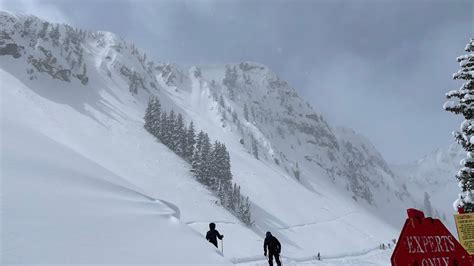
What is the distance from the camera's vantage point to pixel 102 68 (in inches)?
5413

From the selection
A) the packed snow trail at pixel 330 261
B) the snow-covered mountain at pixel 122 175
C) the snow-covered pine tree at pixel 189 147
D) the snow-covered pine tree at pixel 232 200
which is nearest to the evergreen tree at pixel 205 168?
the snow-covered mountain at pixel 122 175

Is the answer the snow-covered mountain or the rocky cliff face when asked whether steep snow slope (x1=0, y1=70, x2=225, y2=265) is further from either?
the rocky cliff face

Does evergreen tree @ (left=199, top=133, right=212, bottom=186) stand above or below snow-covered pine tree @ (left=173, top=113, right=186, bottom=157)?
below

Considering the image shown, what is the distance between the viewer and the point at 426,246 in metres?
3.65

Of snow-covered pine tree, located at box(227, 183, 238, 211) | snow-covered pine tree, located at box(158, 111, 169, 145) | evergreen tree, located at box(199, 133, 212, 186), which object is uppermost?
snow-covered pine tree, located at box(158, 111, 169, 145)

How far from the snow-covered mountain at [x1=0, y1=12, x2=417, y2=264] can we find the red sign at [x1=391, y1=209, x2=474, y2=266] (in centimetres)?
408

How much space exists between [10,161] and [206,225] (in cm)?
4179

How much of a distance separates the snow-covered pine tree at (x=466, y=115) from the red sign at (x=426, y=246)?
33.2ft

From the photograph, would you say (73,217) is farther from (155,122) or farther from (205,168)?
(155,122)

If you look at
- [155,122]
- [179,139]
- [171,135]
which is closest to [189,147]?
[179,139]

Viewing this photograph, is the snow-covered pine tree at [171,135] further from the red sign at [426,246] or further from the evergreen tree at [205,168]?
the red sign at [426,246]

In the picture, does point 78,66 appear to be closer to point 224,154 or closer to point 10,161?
point 224,154

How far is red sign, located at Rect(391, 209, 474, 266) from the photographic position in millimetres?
3553

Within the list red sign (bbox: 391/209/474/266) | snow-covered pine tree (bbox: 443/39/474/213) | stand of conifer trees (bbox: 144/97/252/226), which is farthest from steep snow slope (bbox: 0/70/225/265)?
stand of conifer trees (bbox: 144/97/252/226)
